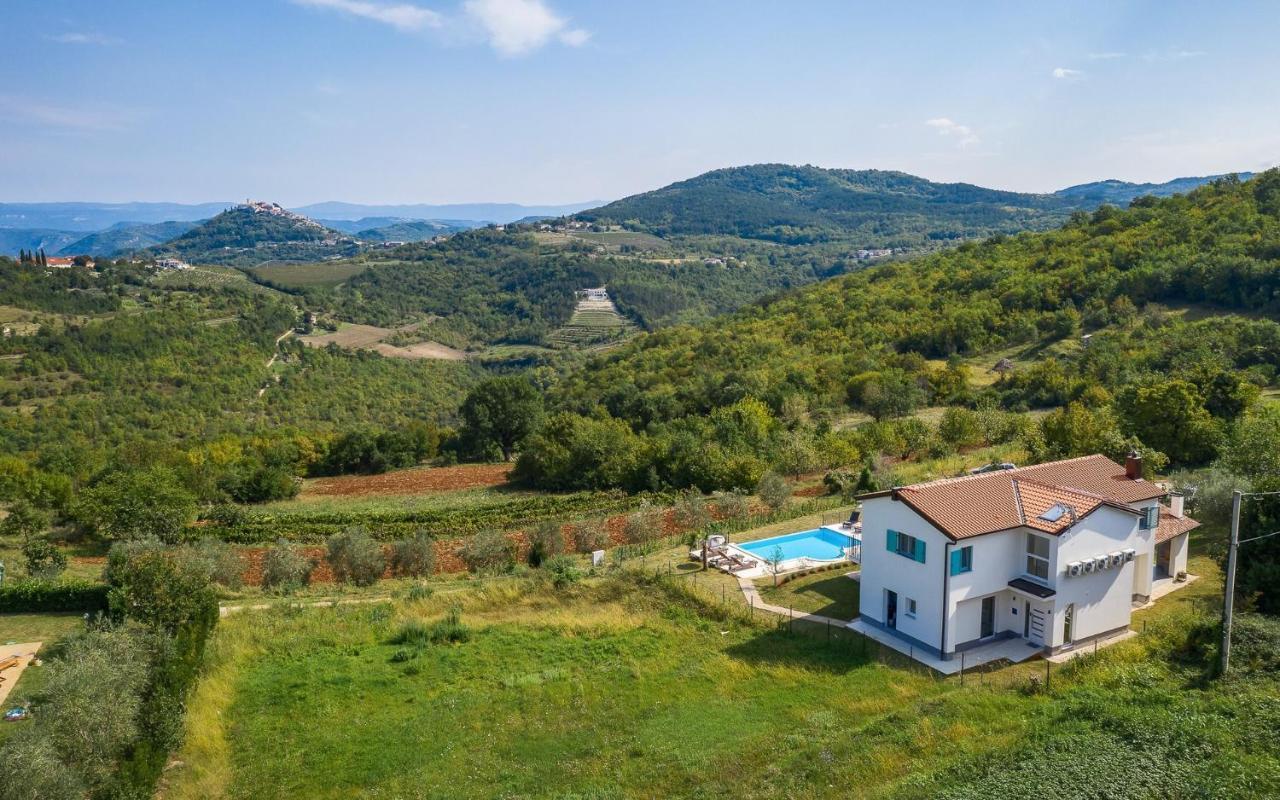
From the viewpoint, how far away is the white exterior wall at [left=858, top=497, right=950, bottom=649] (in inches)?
760

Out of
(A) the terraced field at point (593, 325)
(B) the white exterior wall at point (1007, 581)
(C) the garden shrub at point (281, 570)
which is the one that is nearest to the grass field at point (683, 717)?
(B) the white exterior wall at point (1007, 581)

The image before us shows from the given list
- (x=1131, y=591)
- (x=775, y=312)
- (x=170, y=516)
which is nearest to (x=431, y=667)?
(x=1131, y=591)

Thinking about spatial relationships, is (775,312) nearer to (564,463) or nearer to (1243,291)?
(1243,291)

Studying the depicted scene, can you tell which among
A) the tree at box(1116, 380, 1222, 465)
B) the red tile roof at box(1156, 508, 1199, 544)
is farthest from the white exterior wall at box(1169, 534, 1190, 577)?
the tree at box(1116, 380, 1222, 465)

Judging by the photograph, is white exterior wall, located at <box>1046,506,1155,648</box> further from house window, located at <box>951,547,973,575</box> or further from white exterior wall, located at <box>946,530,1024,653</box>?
house window, located at <box>951,547,973,575</box>

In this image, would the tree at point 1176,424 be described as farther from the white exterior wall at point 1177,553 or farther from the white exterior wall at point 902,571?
the white exterior wall at point 902,571

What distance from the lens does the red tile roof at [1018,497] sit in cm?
1923

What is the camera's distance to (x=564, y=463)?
48062 millimetres

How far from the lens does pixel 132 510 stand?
34.8m

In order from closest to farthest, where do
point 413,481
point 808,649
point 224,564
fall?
point 808,649
point 224,564
point 413,481

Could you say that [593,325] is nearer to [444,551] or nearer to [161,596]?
[444,551]

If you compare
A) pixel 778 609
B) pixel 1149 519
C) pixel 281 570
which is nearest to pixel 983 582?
pixel 1149 519

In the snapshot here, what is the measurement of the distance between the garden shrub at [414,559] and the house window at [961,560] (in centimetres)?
1918

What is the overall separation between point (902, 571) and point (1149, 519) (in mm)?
6760
